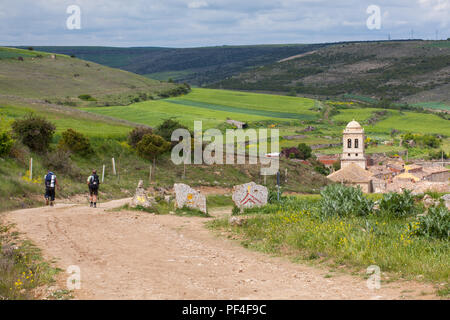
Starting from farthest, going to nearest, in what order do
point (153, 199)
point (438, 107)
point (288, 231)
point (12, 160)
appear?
point (438, 107), point (12, 160), point (153, 199), point (288, 231)

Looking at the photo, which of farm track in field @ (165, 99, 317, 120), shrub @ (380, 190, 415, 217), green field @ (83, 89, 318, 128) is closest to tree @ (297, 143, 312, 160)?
green field @ (83, 89, 318, 128)

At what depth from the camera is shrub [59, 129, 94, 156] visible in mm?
37834

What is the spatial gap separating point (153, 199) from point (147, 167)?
20.9 metres

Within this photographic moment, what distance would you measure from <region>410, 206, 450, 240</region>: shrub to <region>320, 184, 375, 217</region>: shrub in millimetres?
2693


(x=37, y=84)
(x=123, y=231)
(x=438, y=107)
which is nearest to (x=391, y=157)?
(x=37, y=84)

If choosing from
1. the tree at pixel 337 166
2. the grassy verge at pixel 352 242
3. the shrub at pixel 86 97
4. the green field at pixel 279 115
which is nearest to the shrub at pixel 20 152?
the grassy verge at pixel 352 242

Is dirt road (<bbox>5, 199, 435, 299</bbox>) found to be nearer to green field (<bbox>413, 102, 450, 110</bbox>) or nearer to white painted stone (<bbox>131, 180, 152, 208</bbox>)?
white painted stone (<bbox>131, 180, 152, 208</bbox>)

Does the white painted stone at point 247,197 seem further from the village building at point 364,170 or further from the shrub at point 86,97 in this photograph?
the shrub at point 86,97

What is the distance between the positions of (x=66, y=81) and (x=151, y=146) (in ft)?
257

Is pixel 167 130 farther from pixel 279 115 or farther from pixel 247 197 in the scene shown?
pixel 279 115

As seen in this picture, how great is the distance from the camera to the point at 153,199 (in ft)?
70.1

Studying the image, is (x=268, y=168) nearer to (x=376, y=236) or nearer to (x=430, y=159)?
(x=376, y=236)

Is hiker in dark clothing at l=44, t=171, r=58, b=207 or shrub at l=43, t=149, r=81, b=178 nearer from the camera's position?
hiker in dark clothing at l=44, t=171, r=58, b=207

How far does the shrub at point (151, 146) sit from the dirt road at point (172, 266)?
79.6 feet
